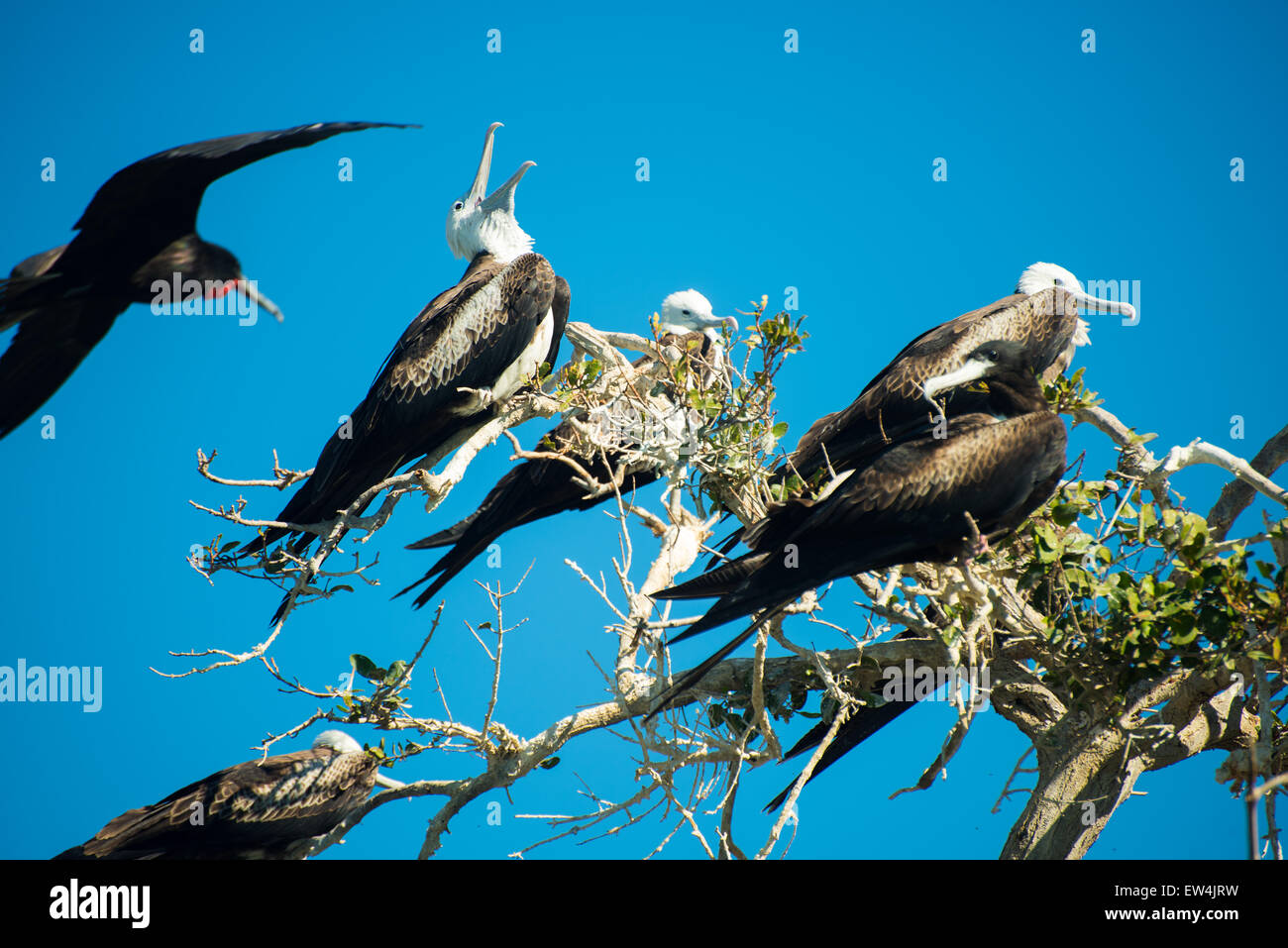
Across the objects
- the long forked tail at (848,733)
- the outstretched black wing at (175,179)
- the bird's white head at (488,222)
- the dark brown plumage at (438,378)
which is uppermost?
the bird's white head at (488,222)

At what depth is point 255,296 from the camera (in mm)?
4738

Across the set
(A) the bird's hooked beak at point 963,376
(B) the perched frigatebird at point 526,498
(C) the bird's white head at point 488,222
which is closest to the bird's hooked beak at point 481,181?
(C) the bird's white head at point 488,222

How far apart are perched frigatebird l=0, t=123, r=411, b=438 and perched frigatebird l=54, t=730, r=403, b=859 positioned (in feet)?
9.18

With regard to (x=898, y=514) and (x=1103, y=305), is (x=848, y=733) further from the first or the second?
(x=1103, y=305)

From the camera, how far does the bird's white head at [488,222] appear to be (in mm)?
9078

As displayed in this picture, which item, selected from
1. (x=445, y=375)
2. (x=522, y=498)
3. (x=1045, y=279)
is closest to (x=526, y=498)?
(x=522, y=498)

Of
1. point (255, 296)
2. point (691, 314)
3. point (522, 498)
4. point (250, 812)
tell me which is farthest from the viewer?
point (691, 314)

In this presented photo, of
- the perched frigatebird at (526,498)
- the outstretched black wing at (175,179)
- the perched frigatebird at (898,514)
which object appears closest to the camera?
the outstretched black wing at (175,179)

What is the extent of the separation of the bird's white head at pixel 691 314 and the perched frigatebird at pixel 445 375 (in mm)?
1124

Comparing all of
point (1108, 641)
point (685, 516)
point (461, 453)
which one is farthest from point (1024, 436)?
point (461, 453)

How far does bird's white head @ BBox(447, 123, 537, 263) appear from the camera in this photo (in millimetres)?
9078

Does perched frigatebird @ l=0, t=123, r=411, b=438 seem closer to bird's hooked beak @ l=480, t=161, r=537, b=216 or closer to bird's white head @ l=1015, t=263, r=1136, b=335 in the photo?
bird's hooked beak @ l=480, t=161, r=537, b=216

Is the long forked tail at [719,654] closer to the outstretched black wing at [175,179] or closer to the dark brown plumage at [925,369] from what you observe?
the dark brown plumage at [925,369]

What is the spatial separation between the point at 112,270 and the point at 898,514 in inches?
138
